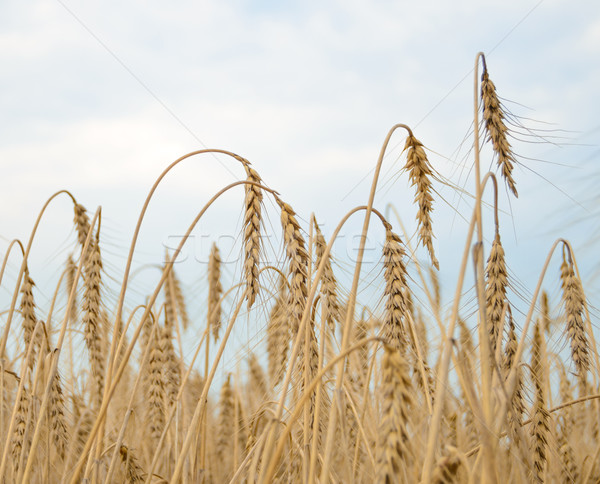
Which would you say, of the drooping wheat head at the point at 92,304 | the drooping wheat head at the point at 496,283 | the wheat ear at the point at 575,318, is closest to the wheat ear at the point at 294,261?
the drooping wheat head at the point at 496,283

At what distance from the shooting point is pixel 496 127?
253cm

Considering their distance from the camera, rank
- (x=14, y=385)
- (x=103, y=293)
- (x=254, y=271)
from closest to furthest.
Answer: (x=254, y=271)
(x=103, y=293)
(x=14, y=385)

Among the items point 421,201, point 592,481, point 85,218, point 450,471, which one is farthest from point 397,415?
point 85,218

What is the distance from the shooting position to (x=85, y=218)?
3.17 meters

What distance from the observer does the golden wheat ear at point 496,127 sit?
2.49 meters

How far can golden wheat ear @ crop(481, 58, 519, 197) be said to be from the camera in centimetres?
249

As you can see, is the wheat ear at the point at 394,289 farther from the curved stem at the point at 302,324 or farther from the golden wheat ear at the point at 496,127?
the golden wheat ear at the point at 496,127

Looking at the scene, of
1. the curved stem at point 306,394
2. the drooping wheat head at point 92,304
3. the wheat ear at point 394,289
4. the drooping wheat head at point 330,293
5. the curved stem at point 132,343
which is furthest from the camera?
the drooping wheat head at point 92,304

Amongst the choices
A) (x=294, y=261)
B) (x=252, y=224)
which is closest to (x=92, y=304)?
(x=252, y=224)

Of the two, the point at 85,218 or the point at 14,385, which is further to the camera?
the point at 14,385

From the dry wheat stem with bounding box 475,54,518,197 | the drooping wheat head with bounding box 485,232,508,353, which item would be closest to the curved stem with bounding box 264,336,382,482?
the drooping wheat head with bounding box 485,232,508,353

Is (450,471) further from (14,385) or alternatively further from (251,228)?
(14,385)

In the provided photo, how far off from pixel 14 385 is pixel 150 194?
276cm

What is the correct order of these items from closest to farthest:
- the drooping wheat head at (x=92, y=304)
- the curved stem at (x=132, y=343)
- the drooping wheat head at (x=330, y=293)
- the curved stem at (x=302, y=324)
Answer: the curved stem at (x=302, y=324), the curved stem at (x=132, y=343), the drooping wheat head at (x=330, y=293), the drooping wheat head at (x=92, y=304)
